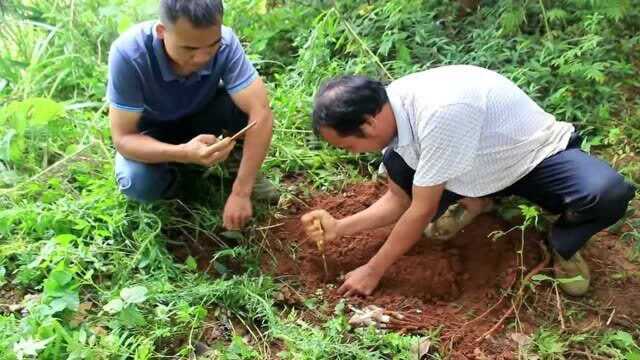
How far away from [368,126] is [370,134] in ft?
0.09

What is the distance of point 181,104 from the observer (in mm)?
2389

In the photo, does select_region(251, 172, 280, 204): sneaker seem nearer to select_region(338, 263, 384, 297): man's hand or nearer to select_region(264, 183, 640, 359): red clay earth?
select_region(264, 183, 640, 359): red clay earth

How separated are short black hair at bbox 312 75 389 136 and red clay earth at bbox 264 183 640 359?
0.63 meters

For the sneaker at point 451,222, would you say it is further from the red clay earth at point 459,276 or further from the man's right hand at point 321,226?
the man's right hand at point 321,226

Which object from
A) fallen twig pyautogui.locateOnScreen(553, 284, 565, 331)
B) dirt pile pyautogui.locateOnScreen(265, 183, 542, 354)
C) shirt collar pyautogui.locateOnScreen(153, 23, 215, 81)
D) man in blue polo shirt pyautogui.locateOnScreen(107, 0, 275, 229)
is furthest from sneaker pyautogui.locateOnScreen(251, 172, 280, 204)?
fallen twig pyautogui.locateOnScreen(553, 284, 565, 331)

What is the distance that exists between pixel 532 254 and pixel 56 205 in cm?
176

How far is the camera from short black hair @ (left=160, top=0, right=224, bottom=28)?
1912 millimetres

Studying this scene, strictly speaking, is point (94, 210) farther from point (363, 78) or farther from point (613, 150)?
point (613, 150)

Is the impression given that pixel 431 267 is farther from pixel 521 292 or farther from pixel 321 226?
pixel 321 226

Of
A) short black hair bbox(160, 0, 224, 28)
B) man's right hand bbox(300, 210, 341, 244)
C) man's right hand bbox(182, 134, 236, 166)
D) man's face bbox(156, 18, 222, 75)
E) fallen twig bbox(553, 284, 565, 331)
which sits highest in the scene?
short black hair bbox(160, 0, 224, 28)

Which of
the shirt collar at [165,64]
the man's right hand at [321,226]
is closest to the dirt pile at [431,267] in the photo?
the man's right hand at [321,226]

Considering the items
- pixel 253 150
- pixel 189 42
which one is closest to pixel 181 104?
pixel 253 150

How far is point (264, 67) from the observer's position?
344 centimetres

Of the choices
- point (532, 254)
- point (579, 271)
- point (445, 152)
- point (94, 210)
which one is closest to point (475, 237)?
point (532, 254)
